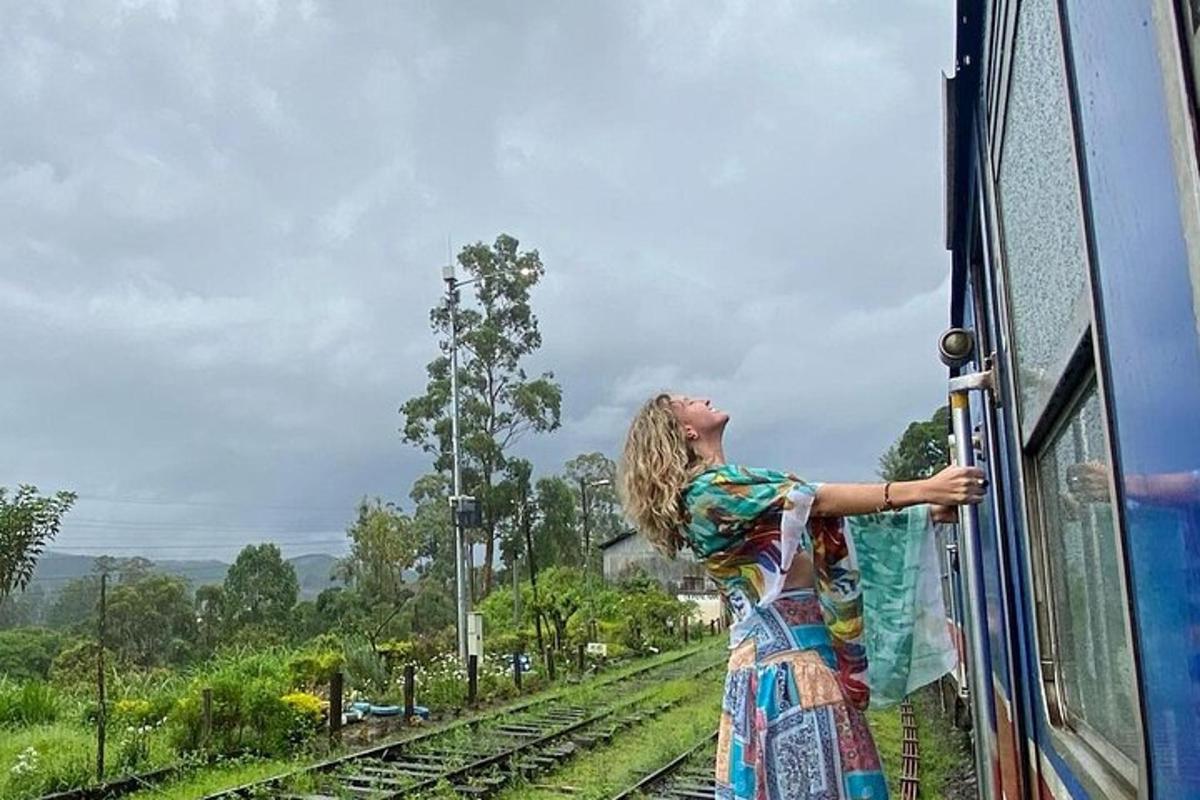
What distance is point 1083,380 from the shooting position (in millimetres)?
1194

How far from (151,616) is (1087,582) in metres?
26.8

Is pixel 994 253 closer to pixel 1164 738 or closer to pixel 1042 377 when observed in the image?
pixel 1042 377

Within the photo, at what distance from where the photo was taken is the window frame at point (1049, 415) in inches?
36.0

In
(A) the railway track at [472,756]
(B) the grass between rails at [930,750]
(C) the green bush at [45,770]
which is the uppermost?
(C) the green bush at [45,770]

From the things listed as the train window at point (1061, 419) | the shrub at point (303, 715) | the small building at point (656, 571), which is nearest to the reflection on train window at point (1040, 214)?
the train window at point (1061, 419)

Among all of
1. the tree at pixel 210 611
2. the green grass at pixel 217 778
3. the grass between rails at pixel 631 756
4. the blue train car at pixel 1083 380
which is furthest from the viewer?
the tree at pixel 210 611

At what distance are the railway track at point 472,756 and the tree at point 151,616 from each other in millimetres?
15729

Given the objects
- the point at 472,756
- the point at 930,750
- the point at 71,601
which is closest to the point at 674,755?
the point at 472,756

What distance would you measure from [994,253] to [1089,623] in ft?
2.36

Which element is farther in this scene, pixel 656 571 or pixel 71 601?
pixel 656 571

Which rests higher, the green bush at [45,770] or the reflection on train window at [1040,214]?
the reflection on train window at [1040,214]

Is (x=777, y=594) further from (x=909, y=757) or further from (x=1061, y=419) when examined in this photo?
(x=909, y=757)

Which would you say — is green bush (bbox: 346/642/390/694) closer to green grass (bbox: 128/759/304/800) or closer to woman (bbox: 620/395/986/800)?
green grass (bbox: 128/759/304/800)

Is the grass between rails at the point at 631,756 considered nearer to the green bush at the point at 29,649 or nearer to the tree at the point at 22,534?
the tree at the point at 22,534
